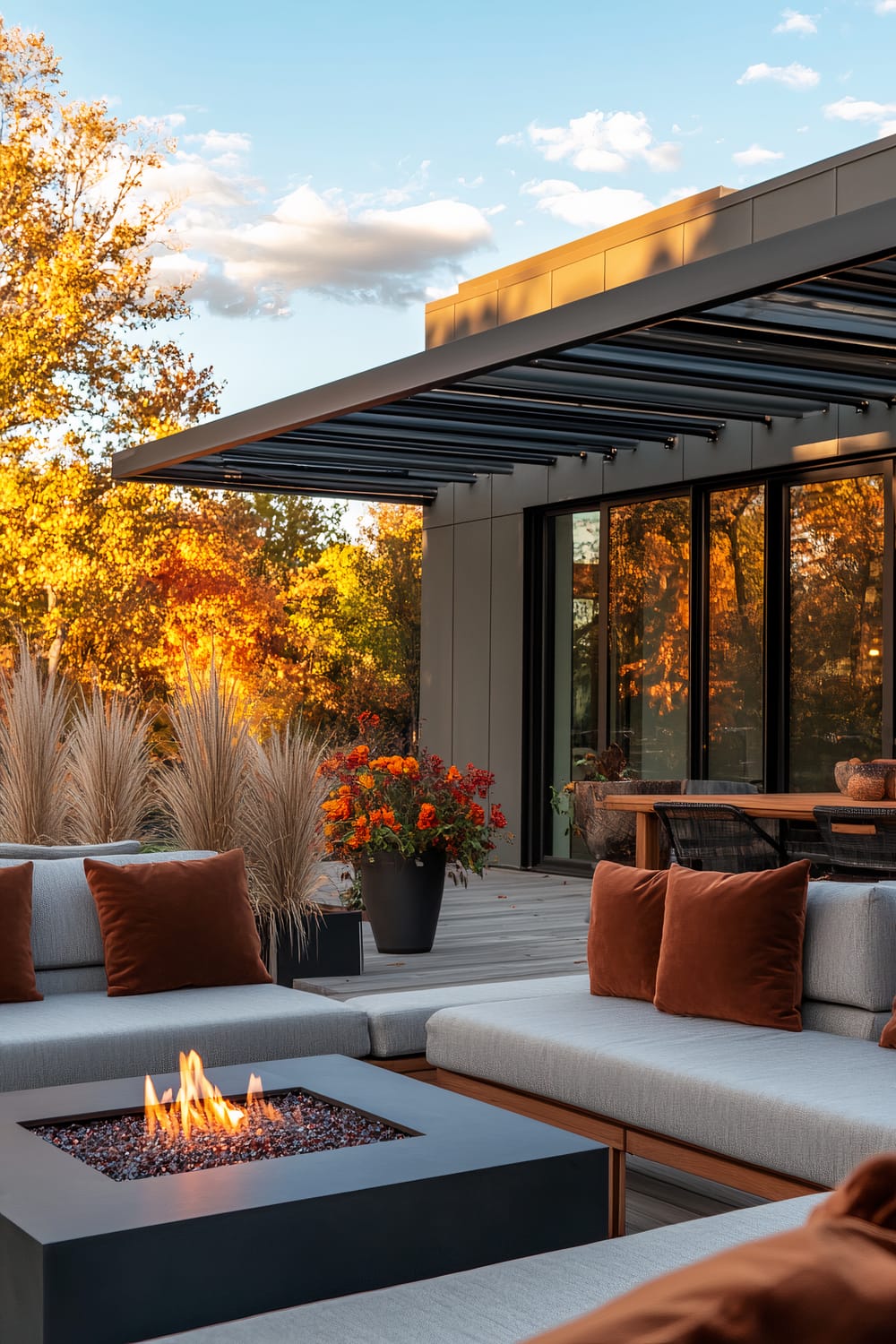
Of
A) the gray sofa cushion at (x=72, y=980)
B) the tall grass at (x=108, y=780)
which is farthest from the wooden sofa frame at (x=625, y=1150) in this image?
the tall grass at (x=108, y=780)

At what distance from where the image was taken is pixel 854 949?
3871mm

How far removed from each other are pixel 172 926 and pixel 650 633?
638 cm

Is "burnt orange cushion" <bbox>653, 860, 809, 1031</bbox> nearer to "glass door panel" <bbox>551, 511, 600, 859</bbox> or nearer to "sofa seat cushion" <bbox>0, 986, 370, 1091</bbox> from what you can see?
"sofa seat cushion" <bbox>0, 986, 370, 1091</bbox>

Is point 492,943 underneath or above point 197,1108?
underneath

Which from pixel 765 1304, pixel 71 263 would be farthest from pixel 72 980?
pixel 71 263

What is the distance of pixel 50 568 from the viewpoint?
60.5ft

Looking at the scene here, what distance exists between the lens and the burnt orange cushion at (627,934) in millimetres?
4289

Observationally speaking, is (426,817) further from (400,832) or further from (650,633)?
(650,633)

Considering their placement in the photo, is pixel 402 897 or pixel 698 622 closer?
pixel 402 897

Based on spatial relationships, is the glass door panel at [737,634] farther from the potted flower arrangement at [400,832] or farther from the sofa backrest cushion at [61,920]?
the sofa backrest cushion at [61,920]

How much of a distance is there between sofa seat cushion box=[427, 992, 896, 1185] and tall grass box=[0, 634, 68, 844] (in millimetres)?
2913

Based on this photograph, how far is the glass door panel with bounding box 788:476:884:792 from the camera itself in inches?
337

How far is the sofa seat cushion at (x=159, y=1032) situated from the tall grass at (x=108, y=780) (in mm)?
2073

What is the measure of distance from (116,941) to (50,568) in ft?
48.3
